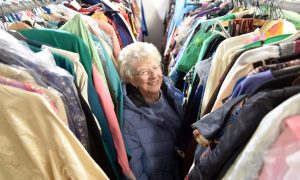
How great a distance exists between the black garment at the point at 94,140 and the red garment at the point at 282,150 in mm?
498

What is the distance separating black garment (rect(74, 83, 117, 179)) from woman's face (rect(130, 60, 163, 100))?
409 mm

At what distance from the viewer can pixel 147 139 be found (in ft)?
3.70

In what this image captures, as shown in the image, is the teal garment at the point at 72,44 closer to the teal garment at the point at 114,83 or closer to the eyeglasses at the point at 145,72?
the teal garment at the point at 114,83

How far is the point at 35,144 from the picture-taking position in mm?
599

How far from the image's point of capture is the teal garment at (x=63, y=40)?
0.88m

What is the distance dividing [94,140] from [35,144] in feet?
0.78

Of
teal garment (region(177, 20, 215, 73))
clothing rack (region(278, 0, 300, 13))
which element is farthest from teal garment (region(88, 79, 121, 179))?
clothing rack (region(278, 0, 300, 13))

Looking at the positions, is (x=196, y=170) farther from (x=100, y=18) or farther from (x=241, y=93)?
(x=100, y=18)

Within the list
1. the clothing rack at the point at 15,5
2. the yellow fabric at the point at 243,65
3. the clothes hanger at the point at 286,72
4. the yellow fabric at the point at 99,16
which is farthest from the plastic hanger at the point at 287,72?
the yellow fabric at the point at 99,16

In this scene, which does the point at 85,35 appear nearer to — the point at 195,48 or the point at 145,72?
the point at 145,72

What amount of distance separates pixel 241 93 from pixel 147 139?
2.03 ft

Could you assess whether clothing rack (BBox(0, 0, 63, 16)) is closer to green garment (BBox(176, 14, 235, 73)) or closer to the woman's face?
the woman's face

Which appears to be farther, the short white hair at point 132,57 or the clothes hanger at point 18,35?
the short white hair at point 132,57

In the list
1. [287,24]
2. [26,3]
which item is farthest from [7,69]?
[287,24]
